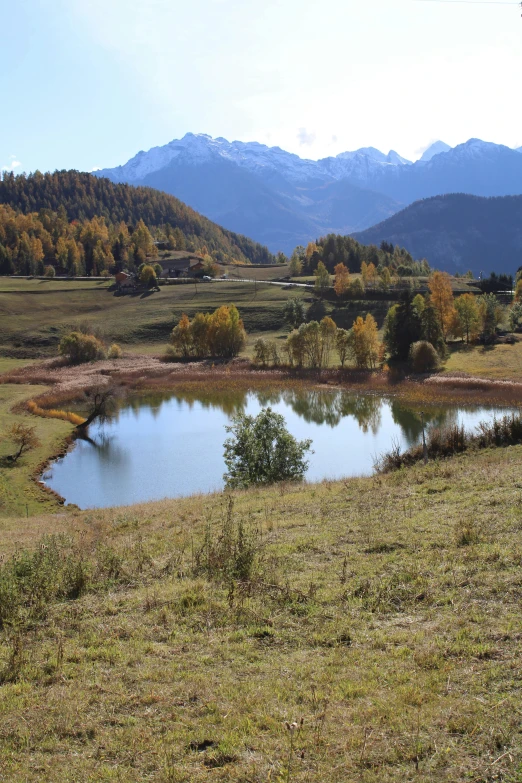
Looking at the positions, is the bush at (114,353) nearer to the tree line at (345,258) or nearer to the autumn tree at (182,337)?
the autumn tree at (182,337)

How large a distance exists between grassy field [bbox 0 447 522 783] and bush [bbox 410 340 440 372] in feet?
199

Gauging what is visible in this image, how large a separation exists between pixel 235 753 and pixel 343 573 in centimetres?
578

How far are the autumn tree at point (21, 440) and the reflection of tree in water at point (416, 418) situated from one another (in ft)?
98.9

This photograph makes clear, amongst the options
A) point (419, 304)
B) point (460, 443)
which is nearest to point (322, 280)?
point (419, 304)

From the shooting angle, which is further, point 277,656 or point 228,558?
point 228,558

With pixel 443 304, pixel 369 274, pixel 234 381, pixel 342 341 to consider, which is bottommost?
pixel 234 381

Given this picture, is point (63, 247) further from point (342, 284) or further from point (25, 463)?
point (25, 463)

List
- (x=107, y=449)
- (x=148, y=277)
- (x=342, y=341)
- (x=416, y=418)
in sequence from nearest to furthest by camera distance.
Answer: (x=107, y=449) → (x=416, y=418) → (x=342, y=341) → (x=148, y=277)

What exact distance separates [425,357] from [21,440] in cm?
5153

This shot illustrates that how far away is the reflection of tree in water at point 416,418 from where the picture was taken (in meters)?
50.2

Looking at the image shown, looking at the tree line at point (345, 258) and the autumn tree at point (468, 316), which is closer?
→ the autumn tree at point (468, 316)

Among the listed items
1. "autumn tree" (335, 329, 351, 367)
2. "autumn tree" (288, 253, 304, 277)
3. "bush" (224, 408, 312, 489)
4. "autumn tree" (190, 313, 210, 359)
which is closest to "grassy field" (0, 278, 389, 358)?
"autumn tree" (190, 313, 210, 359)

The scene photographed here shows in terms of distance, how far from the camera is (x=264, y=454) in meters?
34.7

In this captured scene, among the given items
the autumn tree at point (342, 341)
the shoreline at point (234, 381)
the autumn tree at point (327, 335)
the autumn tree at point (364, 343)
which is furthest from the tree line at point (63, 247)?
the autumn tree at point (364, 343)
